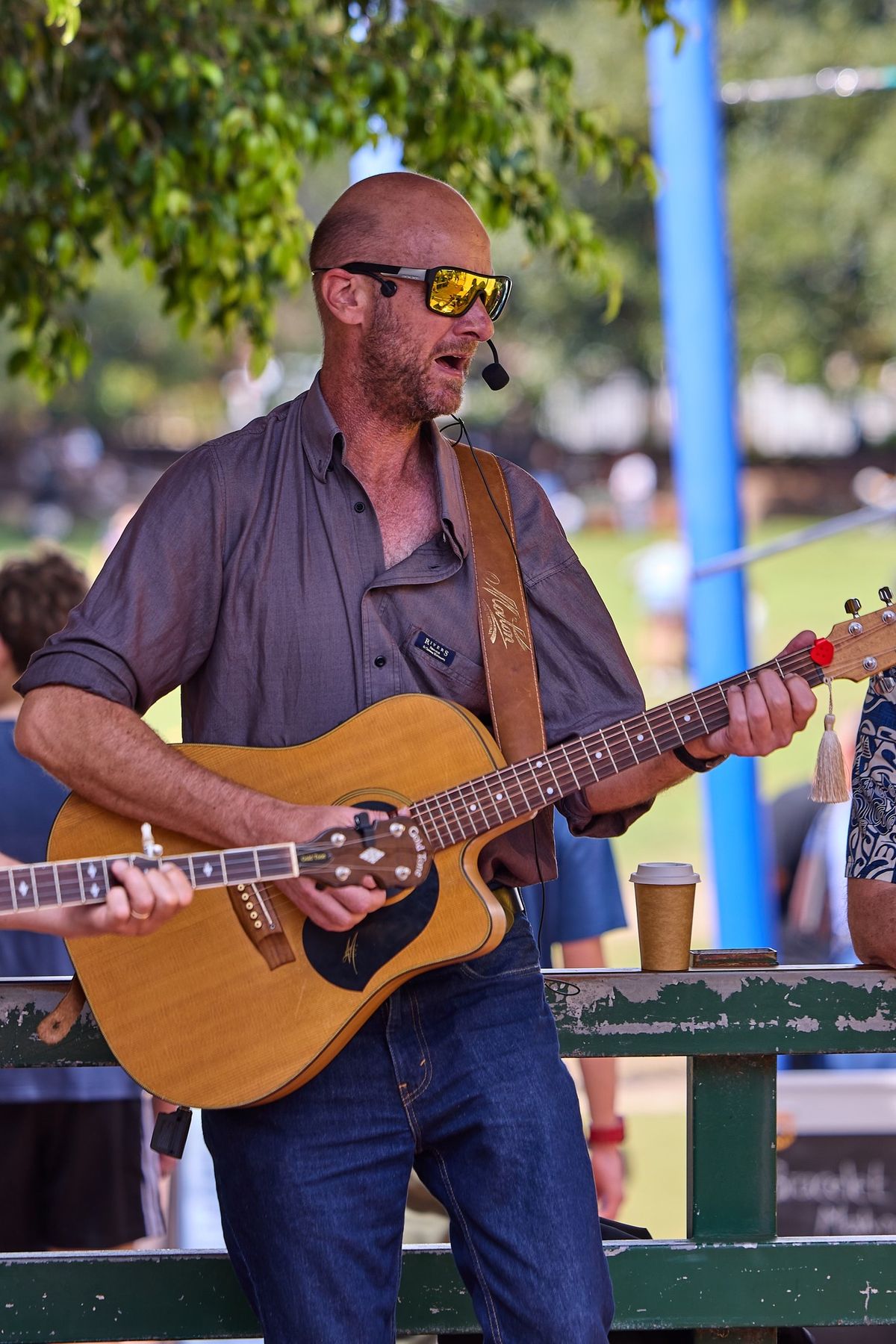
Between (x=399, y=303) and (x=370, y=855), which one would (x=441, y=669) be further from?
(x=399, y=303)

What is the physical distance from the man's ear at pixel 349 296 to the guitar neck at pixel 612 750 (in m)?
0.78

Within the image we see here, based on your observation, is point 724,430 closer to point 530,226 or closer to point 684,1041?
point 530,226

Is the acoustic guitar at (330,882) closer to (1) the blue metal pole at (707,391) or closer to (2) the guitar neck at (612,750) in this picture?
(2) the guitar neck at (612,750)

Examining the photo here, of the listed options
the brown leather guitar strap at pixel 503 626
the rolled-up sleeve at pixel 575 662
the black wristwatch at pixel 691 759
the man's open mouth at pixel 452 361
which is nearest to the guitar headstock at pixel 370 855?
the brown leather guitar strap at pixel 503 626

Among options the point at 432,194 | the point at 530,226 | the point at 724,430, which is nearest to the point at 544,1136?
the point at 432,194

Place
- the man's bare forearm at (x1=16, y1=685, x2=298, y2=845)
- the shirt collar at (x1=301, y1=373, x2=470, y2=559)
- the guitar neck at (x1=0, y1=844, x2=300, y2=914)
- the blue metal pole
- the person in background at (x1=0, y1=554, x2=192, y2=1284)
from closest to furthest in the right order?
1. the guitar neck at (x1=0, y1=844, x2=300, y2=914)
2. the man's bare forearm at (x1=16, y1=685, x2=298, y2=845)
3. the shirt collar at (x1=301, y1=373, x2=470, y2=559)
4. the person in background at (x1=0, y1=554, x2=192, y2=1284)
5. the blue metal pole

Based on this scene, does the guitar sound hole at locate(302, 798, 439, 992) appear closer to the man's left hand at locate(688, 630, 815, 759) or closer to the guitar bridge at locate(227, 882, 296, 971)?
the guitar bridge at locate(227, 882, 296, 971)

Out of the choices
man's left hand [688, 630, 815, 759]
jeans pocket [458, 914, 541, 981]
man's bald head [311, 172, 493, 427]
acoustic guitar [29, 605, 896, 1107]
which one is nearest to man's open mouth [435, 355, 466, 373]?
man's bald head [311, 172, 493, 427]

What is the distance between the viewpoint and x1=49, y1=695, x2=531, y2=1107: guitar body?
250 centimetres

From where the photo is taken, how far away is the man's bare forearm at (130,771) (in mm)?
2549

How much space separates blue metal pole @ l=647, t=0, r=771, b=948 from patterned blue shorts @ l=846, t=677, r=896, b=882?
2.62 meters

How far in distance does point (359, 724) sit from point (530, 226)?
287cm

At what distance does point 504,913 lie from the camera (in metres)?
2.62

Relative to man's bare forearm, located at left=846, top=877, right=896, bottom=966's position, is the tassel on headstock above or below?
above
